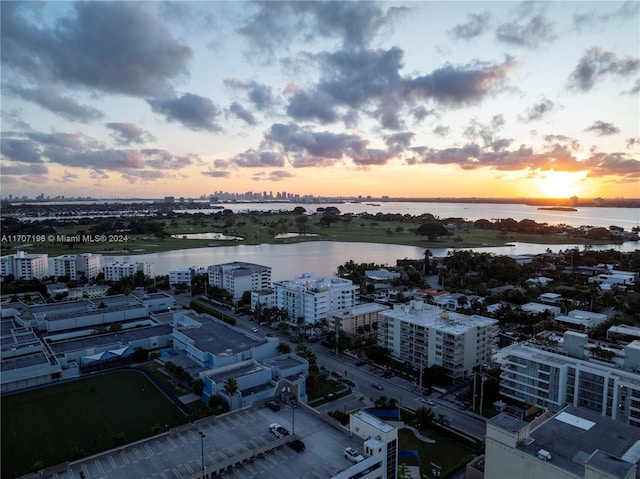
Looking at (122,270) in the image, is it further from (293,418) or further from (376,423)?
(376,423)

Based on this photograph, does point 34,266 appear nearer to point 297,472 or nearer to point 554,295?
point 297,472

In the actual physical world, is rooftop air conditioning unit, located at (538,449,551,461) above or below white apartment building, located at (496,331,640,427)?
above

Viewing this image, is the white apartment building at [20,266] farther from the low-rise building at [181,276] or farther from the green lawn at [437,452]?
the green lawn at [437,452]

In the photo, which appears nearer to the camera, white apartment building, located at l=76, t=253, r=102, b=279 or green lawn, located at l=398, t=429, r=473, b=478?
green lawn, located at l=398, t=429, r=473, b=478

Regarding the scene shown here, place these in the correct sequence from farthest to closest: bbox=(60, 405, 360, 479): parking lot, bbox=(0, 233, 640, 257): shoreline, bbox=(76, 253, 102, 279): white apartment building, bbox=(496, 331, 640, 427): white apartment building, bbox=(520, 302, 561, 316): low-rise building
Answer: bbox=(0, 233, 640, 257): shoreline → bbox=(76, 253, 102, 279): white apartment building → bbox=(520, 302, 561, 316): low-rise building → bbox=(496, 331, 640, 427): white apartment building → bbox=(60, 405, 360, 479): parking lot

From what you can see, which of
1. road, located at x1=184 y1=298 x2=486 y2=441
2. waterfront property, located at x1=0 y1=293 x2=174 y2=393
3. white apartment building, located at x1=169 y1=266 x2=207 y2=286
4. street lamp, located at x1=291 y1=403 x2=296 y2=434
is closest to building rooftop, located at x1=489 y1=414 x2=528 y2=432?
road, located at x1=184 y1=298 x2=486 y2=441

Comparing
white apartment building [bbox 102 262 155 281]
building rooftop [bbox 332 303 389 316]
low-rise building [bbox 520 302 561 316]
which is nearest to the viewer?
building rooftop [bbox 332 303 389 316]

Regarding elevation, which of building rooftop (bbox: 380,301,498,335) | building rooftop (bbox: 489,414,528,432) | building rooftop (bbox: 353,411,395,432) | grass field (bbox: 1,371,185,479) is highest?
building rooftop (bbox: 489,414,528,432)

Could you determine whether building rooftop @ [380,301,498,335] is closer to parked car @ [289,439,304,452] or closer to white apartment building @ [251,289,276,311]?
white apartment building @ [251,289,276,311]

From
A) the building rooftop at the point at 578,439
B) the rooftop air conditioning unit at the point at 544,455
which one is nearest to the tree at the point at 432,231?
the building rooftop at the point at 578,439
